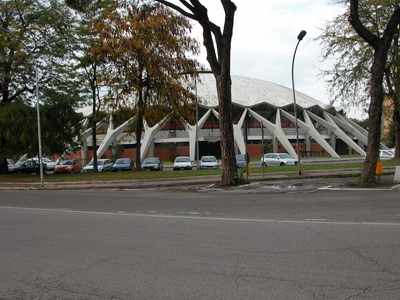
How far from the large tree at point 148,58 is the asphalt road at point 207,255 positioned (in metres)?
18.7

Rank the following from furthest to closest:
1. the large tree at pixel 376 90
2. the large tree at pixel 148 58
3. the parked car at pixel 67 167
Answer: the parked car at pixel 67 167 < the large tree at pixel 148 58 < the large tree at pixel 376 90

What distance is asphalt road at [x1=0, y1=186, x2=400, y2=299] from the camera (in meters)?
4.09

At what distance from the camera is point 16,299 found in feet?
13.4

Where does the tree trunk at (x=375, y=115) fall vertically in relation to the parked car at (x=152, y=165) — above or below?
above

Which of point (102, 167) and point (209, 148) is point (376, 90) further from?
point (209, 148)

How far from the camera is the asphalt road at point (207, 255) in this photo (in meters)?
4.09

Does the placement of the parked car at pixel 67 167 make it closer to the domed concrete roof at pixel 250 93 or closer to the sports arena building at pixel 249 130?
the sports arena building at pixel 249 130

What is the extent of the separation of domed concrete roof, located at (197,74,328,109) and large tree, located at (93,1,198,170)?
2829 centimetres

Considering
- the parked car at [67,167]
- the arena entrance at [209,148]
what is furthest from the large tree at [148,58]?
the arena entrance at [209,148]

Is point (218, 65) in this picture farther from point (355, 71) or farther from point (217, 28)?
point (355, 71)

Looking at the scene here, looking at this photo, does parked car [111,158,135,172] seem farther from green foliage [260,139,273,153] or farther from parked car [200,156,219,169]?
green foliage [260,139,273,153]

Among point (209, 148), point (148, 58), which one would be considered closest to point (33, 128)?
point (148, 58)

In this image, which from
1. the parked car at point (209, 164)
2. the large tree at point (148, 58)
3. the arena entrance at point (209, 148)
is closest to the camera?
the large tree at point (148, 58)

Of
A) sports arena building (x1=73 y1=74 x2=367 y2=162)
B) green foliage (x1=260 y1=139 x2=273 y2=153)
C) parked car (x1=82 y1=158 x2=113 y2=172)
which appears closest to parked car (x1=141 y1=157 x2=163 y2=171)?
parked car (x1=82 y1=158 x2=113 y2=172)
